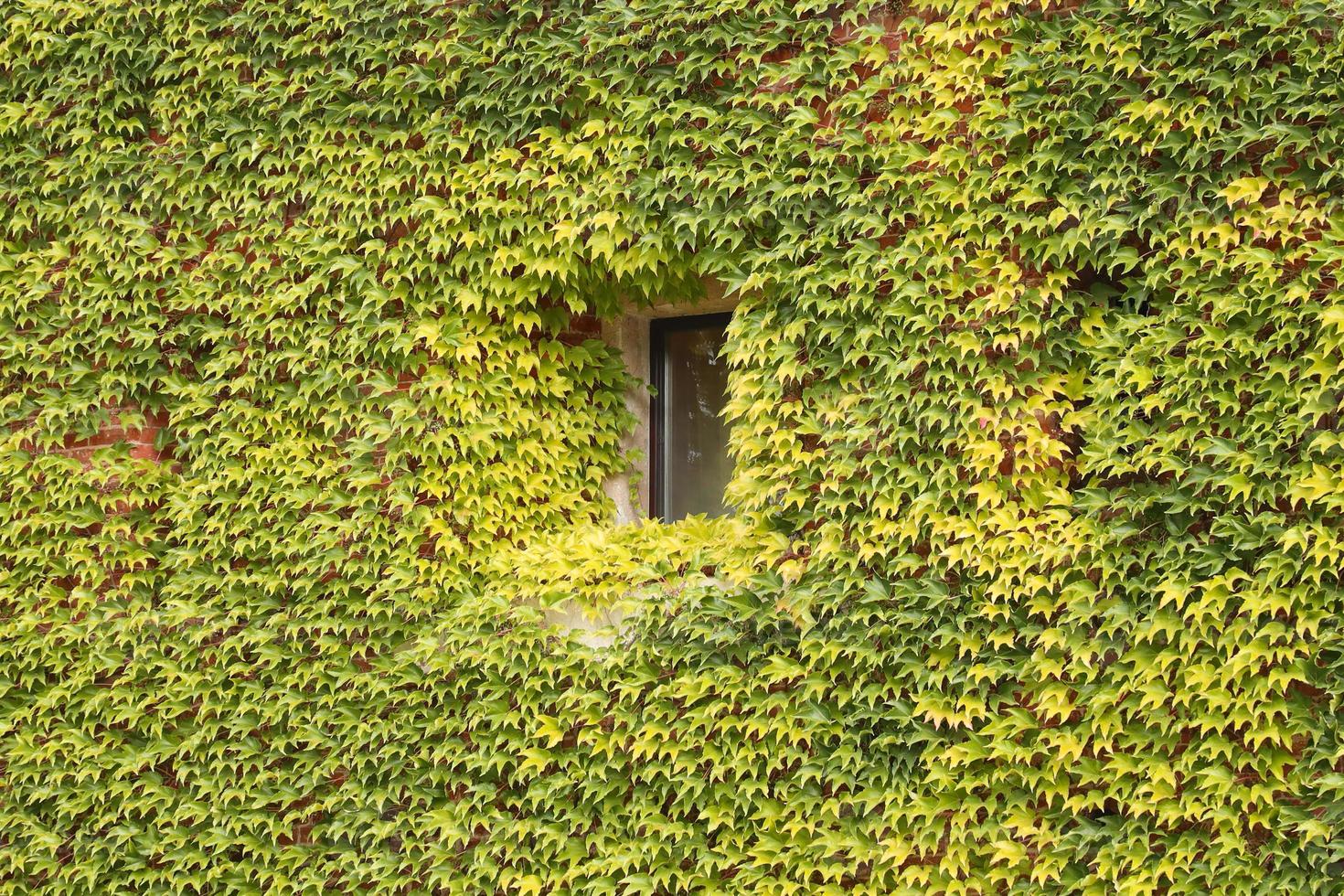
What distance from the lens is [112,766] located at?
6168 millimetres

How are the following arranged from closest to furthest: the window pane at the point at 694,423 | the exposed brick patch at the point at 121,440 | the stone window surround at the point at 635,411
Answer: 1. the window pane at the point at 694,423
2. the stone window surround at the point at 635,411
3. the exposed brick patch at the point at 121,440

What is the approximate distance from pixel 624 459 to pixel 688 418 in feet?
1.21

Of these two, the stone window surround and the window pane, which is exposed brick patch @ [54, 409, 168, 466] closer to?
the stone window surround

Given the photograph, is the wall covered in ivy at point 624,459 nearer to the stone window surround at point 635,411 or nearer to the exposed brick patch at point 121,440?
the exposed brick patch at point 121,440

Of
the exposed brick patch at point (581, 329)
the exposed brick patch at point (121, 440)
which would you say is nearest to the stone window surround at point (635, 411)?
the exposed brick patch at point (581, 329)

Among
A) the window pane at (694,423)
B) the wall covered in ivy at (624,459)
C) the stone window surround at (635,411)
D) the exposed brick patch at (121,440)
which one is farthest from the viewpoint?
the exposed brick patch at (121,440)

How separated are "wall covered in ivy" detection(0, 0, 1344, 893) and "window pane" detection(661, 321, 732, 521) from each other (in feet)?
1.10

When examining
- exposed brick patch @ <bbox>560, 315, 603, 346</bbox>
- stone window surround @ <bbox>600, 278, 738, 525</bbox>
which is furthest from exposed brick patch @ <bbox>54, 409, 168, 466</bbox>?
stone window surround @ <bbox>600, 278, 738, 525</bbox>

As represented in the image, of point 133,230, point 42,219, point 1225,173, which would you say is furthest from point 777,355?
point 42,219

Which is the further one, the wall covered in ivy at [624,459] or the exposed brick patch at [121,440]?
the exposed brick patch at [121,440]

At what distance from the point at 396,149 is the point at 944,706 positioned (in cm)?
354

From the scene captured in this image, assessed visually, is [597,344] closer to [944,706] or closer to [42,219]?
[944,706]

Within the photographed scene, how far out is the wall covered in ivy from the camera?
14.2 feet

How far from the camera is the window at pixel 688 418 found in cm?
606
